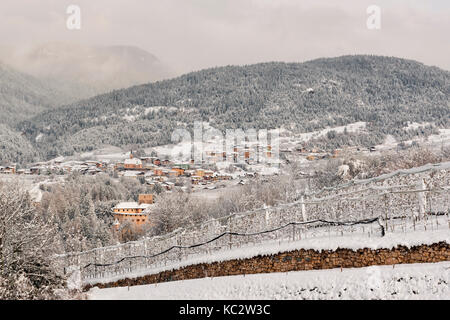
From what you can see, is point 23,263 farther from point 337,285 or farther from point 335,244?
point 337,285

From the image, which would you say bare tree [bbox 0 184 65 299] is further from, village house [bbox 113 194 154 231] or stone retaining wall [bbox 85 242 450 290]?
village house [bbox 113 194 154 231]

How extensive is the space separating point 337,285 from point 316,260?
5.55 ft

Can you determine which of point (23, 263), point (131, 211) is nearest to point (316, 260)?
point (23, 263)

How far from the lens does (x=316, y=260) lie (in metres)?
13.1

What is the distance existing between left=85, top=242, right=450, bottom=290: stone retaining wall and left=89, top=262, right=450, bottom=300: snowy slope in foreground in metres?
0.25

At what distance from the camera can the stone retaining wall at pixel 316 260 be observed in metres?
11.0

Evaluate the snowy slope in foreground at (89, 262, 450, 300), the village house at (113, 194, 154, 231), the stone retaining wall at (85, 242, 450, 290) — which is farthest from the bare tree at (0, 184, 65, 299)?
the village house at (113, 194, 154, 231)

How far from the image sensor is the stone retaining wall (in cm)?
1102

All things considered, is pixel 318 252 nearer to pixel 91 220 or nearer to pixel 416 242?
pixel 416 242

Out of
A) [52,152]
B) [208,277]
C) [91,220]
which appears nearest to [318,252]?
[208,277]

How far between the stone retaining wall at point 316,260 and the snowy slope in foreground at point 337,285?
25cm

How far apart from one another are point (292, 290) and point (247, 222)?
7274mm

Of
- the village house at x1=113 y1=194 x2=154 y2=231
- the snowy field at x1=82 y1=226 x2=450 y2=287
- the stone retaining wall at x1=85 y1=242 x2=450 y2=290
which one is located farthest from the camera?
the village house at x1=113 y1=194 x2=154 y2=231

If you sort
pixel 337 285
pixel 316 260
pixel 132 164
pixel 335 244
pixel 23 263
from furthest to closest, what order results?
pixel 132 164, pixel 23 263, pixel 316 260, pixel 335 244, pixel 337 285
